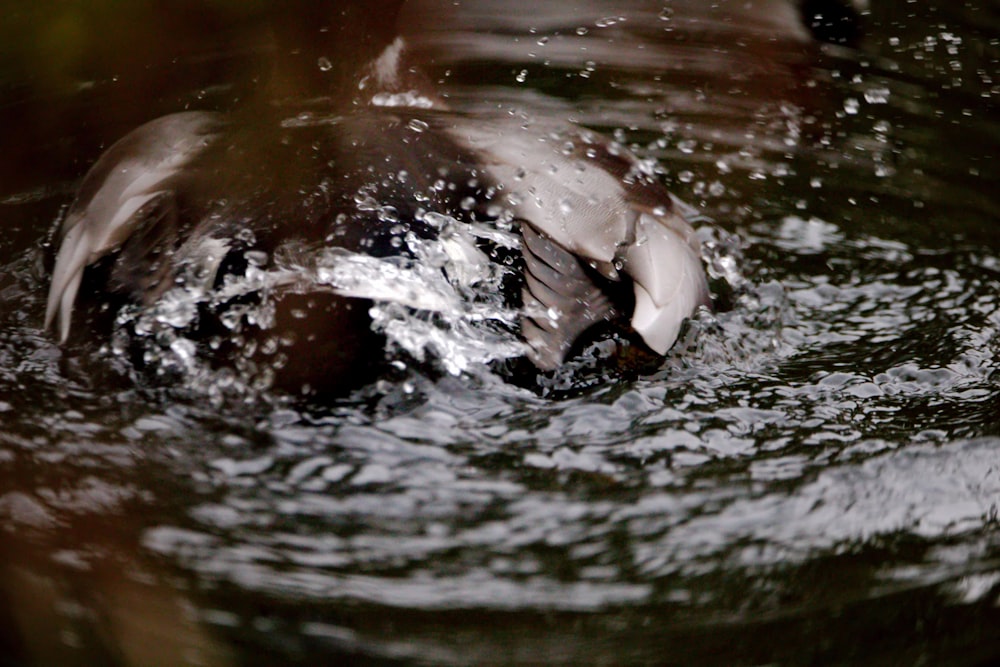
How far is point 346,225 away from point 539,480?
505 mm

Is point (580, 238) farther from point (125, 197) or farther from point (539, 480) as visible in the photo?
point (125, 197)

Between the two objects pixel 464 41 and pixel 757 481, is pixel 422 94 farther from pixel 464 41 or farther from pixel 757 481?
pixel 757 481

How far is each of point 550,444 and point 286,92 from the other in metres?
0.81

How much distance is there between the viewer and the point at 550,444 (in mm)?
1633

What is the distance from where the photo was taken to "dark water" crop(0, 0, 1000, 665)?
3.70 feet

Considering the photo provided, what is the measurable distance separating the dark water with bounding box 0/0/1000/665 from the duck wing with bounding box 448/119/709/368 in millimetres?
104

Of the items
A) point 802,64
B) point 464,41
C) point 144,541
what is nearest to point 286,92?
point 144,541

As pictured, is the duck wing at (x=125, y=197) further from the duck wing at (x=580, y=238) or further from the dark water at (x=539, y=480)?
the duck wing at (x=580, y=238)

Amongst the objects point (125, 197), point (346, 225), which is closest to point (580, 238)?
point (346, 225)

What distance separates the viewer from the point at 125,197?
1.94 meters

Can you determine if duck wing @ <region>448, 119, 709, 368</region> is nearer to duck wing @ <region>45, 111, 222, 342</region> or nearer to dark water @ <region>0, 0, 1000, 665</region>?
dark water @ <region>0, 0, 1000, 665</region>

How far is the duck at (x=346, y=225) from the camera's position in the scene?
1626mm

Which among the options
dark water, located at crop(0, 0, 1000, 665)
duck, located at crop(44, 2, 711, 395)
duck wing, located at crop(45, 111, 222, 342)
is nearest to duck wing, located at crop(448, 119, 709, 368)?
duck, located at crop(44, 2, 711, 395)

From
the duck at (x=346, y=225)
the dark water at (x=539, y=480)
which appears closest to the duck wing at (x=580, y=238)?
the duck at (x=346, y=225)
